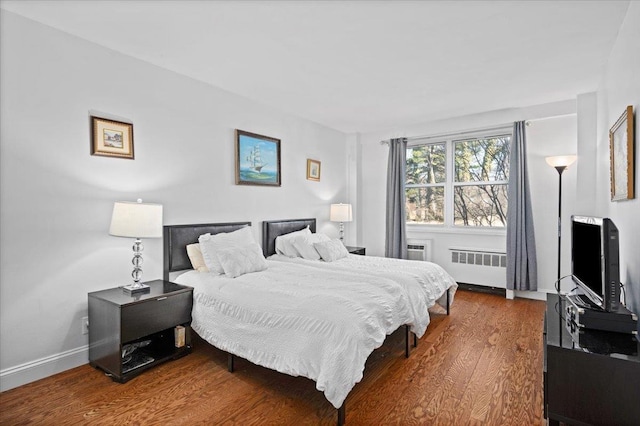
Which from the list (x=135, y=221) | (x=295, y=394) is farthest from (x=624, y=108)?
(x=135, y=221)

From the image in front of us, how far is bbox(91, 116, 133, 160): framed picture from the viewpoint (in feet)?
8.88

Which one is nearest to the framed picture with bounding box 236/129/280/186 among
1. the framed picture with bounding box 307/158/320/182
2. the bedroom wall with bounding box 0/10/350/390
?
the bedroom wall with bounding box 0/10/350/390

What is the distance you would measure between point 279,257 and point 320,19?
2615 millimetres

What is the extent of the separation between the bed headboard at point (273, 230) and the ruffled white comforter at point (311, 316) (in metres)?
1.06

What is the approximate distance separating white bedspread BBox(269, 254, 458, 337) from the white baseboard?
79.7 inches

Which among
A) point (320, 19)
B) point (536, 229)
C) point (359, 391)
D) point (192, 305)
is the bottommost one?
point (359, 391)

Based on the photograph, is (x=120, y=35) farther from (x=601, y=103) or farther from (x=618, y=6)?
(x=601, y=103)

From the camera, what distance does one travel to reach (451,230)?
5.14 m

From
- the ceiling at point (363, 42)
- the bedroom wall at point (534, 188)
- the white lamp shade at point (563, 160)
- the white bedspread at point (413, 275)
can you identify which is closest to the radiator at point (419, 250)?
the bedroom wall at point (534, 188)

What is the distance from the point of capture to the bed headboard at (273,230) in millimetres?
4250

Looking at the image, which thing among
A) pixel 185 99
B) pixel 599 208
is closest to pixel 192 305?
pixel 185 99

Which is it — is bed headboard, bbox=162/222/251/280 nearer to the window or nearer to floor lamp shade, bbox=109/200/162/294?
floor lamp shade, bbox=109/200/162/294

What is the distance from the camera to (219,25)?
242 cm

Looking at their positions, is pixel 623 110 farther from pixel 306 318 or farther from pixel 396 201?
pixel 396 201
